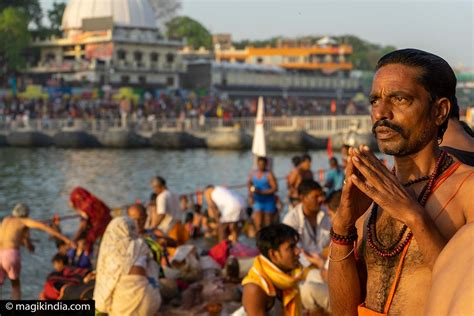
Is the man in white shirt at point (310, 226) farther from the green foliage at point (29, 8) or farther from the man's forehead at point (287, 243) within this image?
the green foliage at point (29, 8)

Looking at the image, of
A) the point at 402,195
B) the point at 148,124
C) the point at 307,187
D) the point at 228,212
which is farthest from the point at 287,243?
the point at 148,124

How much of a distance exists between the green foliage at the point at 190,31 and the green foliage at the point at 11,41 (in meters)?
36.9

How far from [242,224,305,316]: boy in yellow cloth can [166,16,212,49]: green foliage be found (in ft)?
324

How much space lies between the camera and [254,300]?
454 cm

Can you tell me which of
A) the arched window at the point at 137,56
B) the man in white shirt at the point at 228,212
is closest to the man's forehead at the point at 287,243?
the man in white shirt at the point at 228,212

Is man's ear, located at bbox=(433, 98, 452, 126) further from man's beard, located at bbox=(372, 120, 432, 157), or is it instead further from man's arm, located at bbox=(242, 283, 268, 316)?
man's arm, located at bbox=(242, 283, 268, 316)

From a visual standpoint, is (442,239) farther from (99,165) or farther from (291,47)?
(291,47)

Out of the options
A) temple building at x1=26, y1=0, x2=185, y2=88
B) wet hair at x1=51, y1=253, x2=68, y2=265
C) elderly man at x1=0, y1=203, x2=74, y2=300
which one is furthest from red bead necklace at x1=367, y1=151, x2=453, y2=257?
temple building at x1=26, y1=0, x2=185, y2=88

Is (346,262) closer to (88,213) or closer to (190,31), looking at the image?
(88,213)

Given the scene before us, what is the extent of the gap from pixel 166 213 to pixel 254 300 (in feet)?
21.7

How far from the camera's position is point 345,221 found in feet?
7.74

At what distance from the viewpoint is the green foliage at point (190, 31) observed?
105 metres

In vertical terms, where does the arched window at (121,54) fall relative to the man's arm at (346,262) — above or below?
below

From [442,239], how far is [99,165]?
33.8 metres
